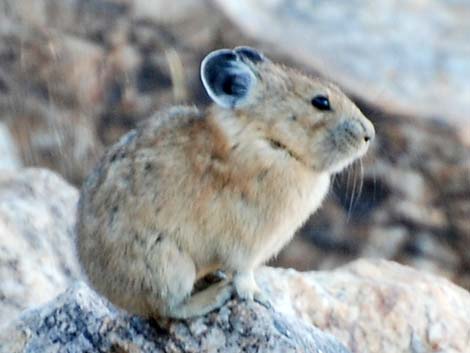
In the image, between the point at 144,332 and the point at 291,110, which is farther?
the point at 144,332

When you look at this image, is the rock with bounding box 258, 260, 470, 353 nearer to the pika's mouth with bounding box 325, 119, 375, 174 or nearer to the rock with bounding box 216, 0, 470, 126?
the pika's mouth with bounding box 325, 119, 375, 174

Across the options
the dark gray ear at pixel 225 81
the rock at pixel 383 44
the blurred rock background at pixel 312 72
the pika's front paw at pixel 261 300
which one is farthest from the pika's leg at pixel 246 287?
the rock at pixel 383 44

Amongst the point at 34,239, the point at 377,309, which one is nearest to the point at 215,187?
the point at 377,309

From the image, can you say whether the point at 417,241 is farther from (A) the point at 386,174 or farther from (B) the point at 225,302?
(B) the point at 225,302

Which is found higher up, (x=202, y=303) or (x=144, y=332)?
(x=202, y=303)

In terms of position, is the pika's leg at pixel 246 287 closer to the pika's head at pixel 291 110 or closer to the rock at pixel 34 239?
the pika's head at pixel 291 110

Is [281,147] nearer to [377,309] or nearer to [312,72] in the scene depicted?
[377,309]

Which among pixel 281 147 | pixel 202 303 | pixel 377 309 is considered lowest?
pixel 377 309
